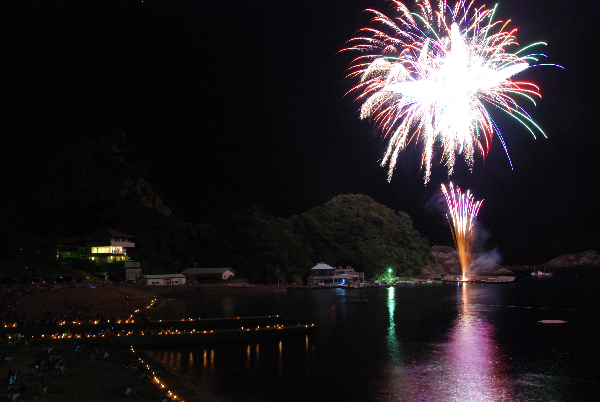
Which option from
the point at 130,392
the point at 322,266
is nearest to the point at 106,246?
the point at 322,266

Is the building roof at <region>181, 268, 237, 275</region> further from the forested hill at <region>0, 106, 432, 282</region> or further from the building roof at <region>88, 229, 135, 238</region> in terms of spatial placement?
the building roof at <region>88, 229, 135, 238</region>

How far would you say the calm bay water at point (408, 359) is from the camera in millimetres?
18094

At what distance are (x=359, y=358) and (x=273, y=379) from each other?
18.4ft

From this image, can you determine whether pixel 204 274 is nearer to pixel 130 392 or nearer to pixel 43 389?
pixel 130 392

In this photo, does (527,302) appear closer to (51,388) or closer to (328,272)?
(328,272)

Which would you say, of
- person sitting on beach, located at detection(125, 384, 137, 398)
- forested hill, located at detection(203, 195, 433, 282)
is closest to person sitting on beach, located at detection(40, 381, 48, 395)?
person sitting on beach, located at detection(125, 384, 137, 398)

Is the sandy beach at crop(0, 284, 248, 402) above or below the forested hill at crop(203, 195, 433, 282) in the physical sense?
below

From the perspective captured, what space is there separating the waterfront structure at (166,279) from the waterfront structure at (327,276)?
23.6 metres

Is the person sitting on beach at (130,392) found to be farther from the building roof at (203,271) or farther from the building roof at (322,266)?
the building roof at (322,266)

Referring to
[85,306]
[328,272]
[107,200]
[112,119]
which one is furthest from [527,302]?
[112,119]

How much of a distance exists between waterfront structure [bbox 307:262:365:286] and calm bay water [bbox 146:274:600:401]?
34.2 m

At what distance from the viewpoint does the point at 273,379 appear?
65.0ft

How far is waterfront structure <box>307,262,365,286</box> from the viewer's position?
7469 cm

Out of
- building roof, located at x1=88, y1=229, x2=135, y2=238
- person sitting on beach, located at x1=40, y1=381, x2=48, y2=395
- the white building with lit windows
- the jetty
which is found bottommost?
the jetty
